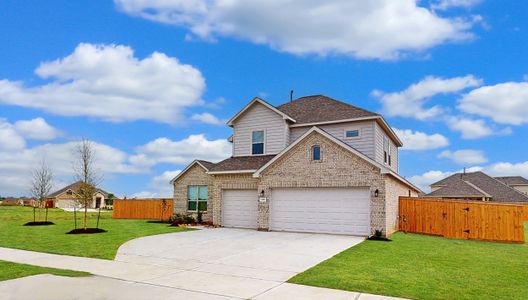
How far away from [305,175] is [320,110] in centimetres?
632

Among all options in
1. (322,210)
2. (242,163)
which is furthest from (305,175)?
(242,163)

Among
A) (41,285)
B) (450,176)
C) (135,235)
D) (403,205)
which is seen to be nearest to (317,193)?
(403,205)

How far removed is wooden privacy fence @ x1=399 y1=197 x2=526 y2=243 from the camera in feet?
Result: 59.2

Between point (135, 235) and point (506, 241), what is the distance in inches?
674

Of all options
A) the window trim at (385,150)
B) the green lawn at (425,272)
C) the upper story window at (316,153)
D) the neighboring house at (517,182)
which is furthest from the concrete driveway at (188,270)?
the neighboring house at (517,182)

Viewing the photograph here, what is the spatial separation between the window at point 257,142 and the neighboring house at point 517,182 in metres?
63.0

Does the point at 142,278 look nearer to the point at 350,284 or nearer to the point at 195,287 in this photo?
the point at 195,287

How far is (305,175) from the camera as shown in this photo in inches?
749

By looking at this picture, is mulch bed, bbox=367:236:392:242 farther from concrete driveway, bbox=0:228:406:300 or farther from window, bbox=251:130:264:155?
window, bbox=251:130:264:155

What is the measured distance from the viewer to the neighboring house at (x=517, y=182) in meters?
68.5

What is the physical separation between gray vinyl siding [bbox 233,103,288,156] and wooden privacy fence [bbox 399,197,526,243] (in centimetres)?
758

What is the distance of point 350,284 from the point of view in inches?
330

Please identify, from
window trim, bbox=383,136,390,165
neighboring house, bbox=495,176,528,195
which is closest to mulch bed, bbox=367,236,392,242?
window trim, bbox=383,136,390,165

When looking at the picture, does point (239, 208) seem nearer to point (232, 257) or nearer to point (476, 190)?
point (232, 257)
